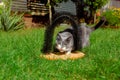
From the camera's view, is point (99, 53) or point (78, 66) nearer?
point (78, 66)

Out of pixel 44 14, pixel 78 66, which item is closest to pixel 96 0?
pixel 44 14

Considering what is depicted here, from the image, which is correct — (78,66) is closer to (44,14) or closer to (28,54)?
(28,54)

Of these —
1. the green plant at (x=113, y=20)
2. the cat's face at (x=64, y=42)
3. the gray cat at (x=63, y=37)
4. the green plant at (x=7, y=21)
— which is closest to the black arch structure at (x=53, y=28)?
the gray cat at (x=63, y=37)

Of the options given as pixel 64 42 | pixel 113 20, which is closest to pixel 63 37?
pixel 64 42

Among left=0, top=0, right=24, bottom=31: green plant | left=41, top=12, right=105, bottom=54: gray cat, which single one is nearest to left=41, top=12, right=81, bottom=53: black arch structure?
left=41, top=12, right=105, bottom=54: gray cat

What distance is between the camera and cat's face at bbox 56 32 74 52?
7.32 m

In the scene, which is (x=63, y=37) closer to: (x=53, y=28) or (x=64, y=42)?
(x=64, y=42)

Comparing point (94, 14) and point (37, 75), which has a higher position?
point (37, 75)

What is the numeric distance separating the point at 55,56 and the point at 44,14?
47.0 feet

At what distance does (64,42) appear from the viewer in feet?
24.1

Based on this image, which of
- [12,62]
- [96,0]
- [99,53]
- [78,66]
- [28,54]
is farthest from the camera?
[96,0]

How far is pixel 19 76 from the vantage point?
5.50 metres

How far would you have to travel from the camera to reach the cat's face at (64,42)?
24.0 feet

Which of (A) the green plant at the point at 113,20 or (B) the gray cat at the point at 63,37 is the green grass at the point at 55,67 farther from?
(A) the green plant at the point at 113,20
